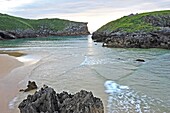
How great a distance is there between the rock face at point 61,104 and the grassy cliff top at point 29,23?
117 metres

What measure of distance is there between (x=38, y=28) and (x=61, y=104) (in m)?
147

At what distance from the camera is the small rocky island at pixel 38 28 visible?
123 m

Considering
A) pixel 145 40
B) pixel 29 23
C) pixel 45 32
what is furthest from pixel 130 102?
pixel 29 23

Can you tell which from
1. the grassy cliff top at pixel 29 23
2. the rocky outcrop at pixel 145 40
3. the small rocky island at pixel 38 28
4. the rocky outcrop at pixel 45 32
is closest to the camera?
the rocky outcrop at pixel 145 40

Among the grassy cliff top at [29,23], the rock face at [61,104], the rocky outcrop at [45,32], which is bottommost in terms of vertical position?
the rocky outcrop at [45,32]

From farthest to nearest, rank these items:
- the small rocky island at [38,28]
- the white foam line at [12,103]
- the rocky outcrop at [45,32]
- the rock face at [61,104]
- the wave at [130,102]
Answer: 1. the small rocky island at [38,28]
2. the rocky outcrop at [45,32]
3. the white foam line at [12,103]
4. the wave at [130,102]
5. the rock face at [61,104]

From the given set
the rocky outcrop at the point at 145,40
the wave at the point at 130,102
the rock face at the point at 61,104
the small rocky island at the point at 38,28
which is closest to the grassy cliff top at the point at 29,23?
the small rocky island at the point at 38,28

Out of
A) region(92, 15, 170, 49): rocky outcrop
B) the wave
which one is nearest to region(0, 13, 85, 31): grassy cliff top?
region(92, 15, 170, 49): rocky outcrop

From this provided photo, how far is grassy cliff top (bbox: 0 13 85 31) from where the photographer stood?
12960 cm

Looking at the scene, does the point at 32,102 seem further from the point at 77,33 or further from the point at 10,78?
the point at 77,33

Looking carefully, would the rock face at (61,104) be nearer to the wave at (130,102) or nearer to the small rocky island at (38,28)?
the wave at (130,102)

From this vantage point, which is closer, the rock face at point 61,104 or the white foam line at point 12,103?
the rock face at point 61,104

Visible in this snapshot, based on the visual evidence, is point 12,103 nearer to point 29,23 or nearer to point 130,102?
point 130,102

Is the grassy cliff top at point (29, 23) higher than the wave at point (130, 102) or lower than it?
higher
